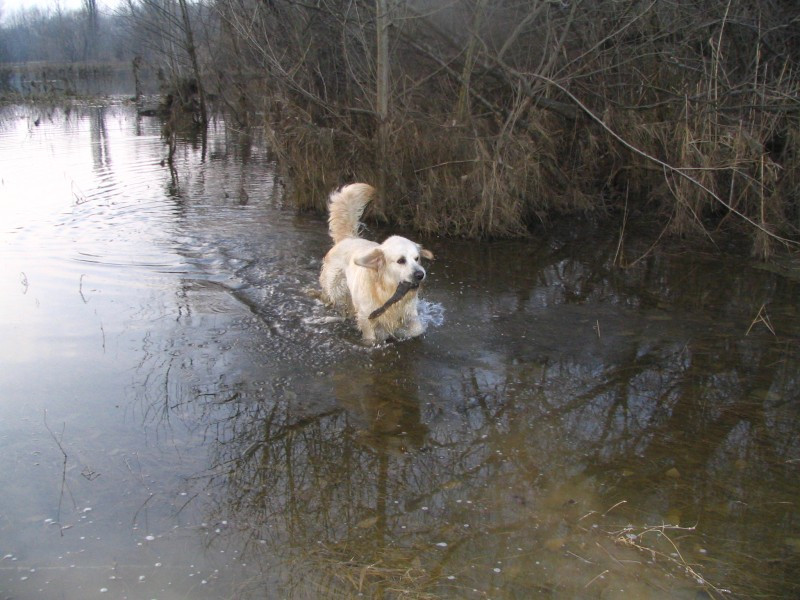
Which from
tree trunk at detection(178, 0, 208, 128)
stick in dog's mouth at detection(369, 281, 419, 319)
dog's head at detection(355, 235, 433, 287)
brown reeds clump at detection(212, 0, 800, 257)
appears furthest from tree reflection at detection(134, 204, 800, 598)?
tree trunk at detection(178, 0, 208, 128)

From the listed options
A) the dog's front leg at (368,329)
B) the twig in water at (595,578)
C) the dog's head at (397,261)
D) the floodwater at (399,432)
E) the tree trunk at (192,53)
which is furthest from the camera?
the tree trunk at (192,53)

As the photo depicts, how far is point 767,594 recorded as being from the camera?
2799mm

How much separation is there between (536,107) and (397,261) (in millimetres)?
5384

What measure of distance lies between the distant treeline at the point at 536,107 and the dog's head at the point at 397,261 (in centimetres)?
343

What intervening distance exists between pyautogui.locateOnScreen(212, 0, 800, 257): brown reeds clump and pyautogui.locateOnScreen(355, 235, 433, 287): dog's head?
3.43 metres

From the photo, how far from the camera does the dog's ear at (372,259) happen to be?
17.4 ft

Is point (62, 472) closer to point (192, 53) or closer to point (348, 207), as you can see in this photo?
point (348, 207)

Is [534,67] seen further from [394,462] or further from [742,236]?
[394,462]

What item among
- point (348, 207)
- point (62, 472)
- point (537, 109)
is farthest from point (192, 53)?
point (62, 472)

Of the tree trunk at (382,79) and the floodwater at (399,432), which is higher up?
the tree trunk at (382,79)

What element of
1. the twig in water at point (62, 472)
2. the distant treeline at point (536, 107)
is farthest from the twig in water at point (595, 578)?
the distant treeline at point (536, 107)

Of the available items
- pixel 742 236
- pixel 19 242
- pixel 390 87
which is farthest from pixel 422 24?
pixel 19 242

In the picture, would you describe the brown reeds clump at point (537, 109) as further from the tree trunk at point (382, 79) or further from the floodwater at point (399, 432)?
the floodwater at point (399, 432)

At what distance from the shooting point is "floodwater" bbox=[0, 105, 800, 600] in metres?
2.96
